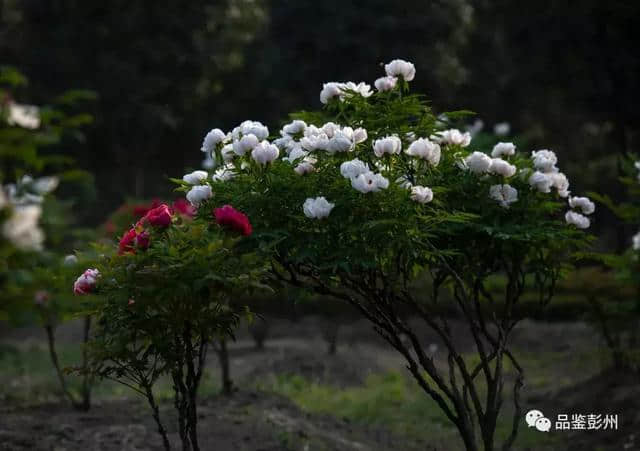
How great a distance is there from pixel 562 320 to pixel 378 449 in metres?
9.03

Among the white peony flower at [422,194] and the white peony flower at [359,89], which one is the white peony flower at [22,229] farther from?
the white peony flower at [359,89]

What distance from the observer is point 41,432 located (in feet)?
21.0

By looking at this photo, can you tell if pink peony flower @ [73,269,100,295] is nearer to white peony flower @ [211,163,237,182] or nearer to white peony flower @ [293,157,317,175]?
white peony flower @ [211,163,237,182]

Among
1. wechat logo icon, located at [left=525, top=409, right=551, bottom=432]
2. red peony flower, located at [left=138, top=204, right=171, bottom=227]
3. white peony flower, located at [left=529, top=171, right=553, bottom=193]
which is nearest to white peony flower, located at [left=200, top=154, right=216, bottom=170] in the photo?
red peony flower, located at [left=138, top=204, right=171, bottom=227]

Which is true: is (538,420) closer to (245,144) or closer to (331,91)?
(331,91)

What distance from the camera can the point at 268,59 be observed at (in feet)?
78.2

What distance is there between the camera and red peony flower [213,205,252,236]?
3.62 m

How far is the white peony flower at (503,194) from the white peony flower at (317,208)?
1.29 m

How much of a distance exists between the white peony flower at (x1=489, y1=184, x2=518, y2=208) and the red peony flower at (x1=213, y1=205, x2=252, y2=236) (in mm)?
1670

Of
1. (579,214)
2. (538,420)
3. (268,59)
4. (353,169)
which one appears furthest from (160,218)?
(268,59)

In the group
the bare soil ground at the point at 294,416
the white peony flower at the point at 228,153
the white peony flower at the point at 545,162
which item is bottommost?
the bare soil ground at the point at 294,416

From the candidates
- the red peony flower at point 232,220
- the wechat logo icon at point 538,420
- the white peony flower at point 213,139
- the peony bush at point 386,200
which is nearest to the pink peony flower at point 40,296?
the red peony flower at point 232,220

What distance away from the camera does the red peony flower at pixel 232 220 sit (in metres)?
3.62

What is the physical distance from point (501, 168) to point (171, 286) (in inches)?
80.0
